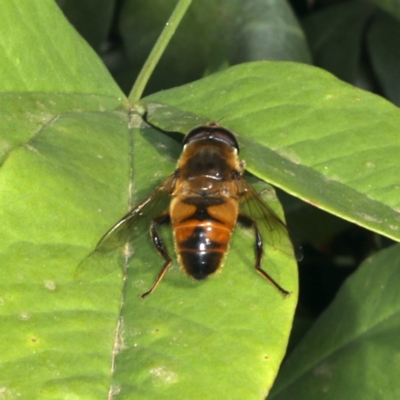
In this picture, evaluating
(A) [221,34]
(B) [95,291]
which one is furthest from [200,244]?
(A) [221,34]

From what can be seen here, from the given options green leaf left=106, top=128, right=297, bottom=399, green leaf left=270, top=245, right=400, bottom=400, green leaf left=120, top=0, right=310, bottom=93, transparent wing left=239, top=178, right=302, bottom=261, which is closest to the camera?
green leaf left=106, top=128, right=297, bottom=399

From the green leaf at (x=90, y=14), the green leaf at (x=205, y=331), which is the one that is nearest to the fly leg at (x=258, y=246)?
the green leaf at (x=205, y=331)

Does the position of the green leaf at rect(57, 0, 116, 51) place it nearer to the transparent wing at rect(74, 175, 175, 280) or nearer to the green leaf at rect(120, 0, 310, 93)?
the green leaf at rect(120, 0, 310, 93)

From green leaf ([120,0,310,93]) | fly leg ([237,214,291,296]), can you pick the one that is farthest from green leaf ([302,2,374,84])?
fly leg ([237,214,291,296])

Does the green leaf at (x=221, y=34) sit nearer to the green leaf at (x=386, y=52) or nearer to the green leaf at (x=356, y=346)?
the green leaf at (x=386, y=52)

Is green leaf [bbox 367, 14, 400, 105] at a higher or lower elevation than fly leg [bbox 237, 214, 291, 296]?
lower

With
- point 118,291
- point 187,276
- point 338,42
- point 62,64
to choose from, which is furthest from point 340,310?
point 338,42
